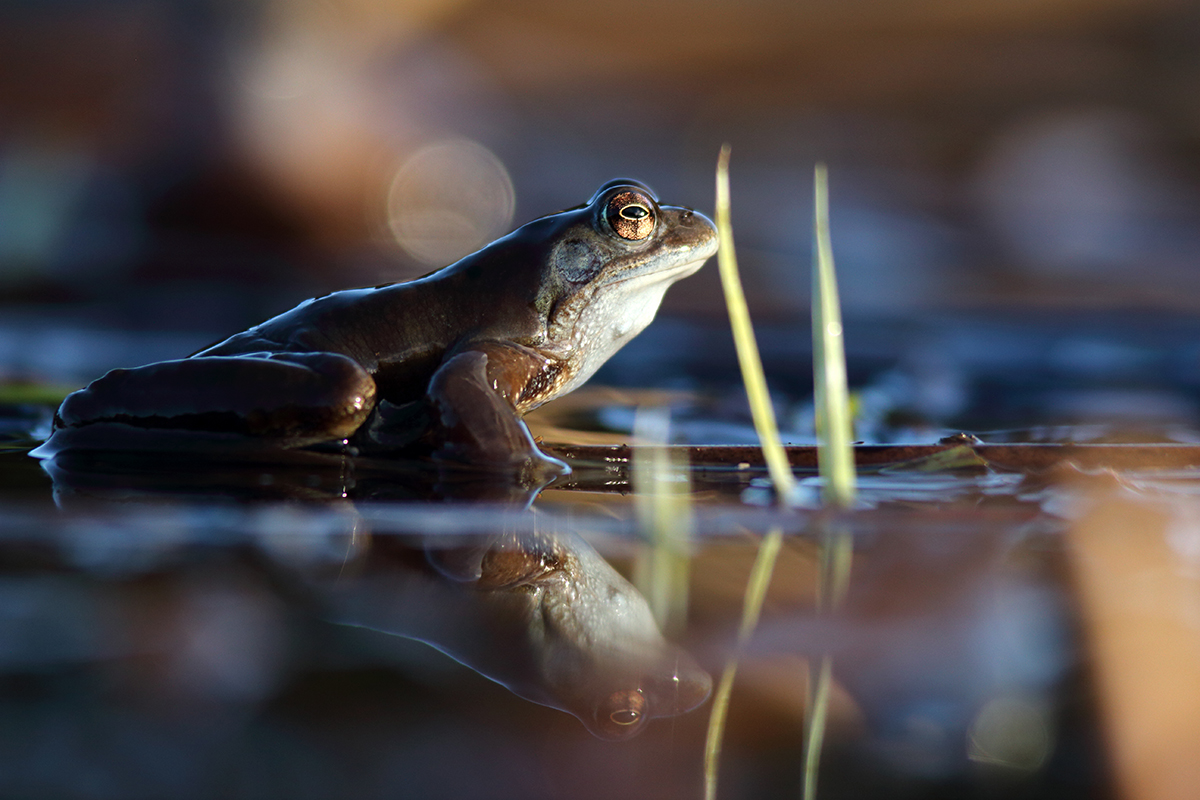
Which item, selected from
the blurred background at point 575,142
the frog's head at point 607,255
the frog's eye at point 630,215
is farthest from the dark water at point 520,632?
the blurred background at point 575,142

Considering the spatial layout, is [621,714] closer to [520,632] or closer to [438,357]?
[520,632]

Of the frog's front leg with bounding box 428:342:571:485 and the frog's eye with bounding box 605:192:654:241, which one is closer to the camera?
the frog's front leg with bounding box 428:342:571:485

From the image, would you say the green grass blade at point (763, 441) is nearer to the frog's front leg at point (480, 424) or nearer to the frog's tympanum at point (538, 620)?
the frog's tympanum at point (538, 620)

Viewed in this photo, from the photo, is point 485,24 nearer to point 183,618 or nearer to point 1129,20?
point 1129,20

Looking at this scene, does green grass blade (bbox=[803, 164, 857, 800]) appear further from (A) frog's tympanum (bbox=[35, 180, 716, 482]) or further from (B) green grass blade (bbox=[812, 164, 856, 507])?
(A) frog's tympanum (bbox=[35, 180, 716, 482])

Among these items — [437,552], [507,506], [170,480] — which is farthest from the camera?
[170,480]

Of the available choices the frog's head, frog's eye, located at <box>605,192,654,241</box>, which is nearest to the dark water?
the frog's head

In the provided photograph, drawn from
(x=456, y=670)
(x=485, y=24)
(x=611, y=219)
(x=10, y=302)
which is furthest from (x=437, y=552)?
(x=485, y=24)
